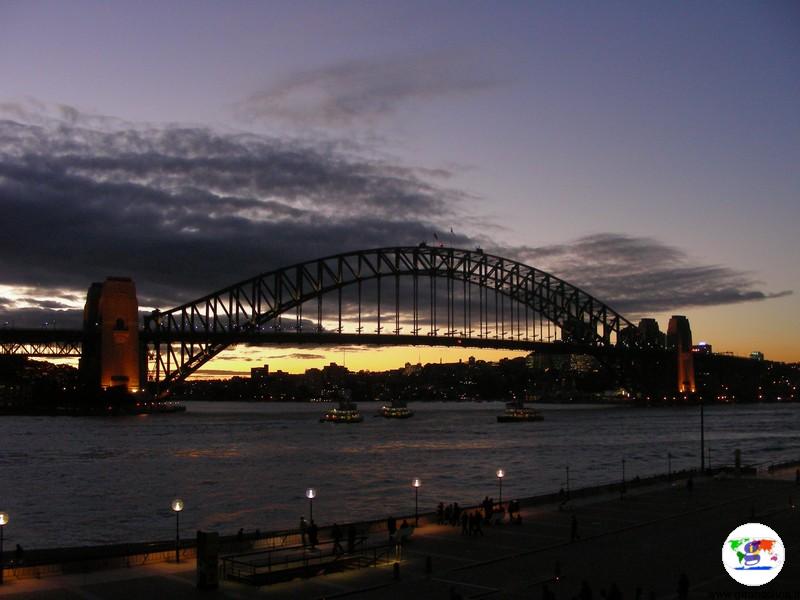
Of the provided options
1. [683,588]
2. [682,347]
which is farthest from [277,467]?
[682,347]

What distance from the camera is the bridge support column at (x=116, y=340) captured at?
10588 cm

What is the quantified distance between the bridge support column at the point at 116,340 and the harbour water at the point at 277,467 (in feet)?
29.0

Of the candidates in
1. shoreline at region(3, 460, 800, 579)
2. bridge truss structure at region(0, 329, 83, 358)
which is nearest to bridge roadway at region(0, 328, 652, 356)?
bridge truss structure at region(0, 329, 83, 358)

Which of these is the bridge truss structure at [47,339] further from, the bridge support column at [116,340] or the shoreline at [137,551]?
the shoreline at [137,551]

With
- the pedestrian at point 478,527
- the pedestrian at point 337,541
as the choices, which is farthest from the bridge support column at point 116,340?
the pedestrian at point 337,541

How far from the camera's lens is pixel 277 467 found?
178 ft

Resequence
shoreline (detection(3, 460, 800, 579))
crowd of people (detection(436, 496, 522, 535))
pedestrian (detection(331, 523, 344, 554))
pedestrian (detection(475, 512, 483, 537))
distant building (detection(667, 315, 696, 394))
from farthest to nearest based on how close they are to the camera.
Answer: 1. distant building (detection(667, 315, 696, 394))
2. crowd of people (detection(436, 496, 522, 535))
3. pedestrian (detection(475, 512, 483, 537))
4. pedestrian (detection(331, 523, 344, 554))
5. shoreline (detection(3, 460, 800, 579))

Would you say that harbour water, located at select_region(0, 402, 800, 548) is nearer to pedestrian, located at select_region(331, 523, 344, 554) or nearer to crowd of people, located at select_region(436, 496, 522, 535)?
crowd of people, located at select_region(436, 496, 522, 535)

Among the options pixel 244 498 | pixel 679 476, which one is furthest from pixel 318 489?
pixel 679 476

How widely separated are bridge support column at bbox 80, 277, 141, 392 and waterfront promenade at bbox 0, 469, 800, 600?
84199mm

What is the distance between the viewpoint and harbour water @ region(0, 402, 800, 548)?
35.3 m

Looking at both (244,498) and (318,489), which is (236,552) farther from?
(318,489)

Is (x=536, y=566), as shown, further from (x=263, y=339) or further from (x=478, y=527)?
(x=263, y=339)

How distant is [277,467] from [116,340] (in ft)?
190
